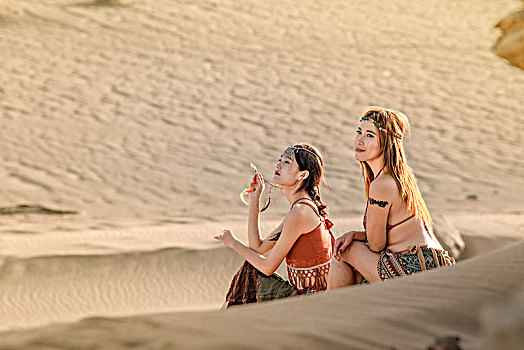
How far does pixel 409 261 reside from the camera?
3461 mm

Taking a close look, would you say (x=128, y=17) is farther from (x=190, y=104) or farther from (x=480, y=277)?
(x=480, y=277)

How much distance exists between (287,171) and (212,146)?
8.57m

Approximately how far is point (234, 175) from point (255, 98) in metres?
3.82

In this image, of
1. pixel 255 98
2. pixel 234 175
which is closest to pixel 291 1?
pixel 255 98

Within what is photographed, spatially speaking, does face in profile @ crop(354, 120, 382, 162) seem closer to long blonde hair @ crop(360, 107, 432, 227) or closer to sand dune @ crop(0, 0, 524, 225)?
long blonde hair @ crop(360, 107, 432, 227)

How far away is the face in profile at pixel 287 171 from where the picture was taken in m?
3.92

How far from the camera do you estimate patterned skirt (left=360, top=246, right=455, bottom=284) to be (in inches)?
135

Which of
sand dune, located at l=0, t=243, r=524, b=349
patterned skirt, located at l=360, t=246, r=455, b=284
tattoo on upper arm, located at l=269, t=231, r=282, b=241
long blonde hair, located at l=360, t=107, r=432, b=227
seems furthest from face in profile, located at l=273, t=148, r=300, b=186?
sand dune, located at l=0, t=243, r=524, b=349

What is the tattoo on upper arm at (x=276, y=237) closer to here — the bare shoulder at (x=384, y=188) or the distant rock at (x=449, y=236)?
the bare shoulder at (x=384, y=188)

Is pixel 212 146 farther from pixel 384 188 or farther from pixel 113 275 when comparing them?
pixel 384 188

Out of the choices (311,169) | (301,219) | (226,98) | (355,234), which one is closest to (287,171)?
(311,169)

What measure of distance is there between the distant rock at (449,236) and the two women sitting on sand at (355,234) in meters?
2.88

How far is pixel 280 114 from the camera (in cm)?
1398

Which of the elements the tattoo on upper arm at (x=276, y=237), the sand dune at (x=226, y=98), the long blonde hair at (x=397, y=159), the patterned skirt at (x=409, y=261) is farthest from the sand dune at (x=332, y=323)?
the sand dune at (x=226, y=98)
